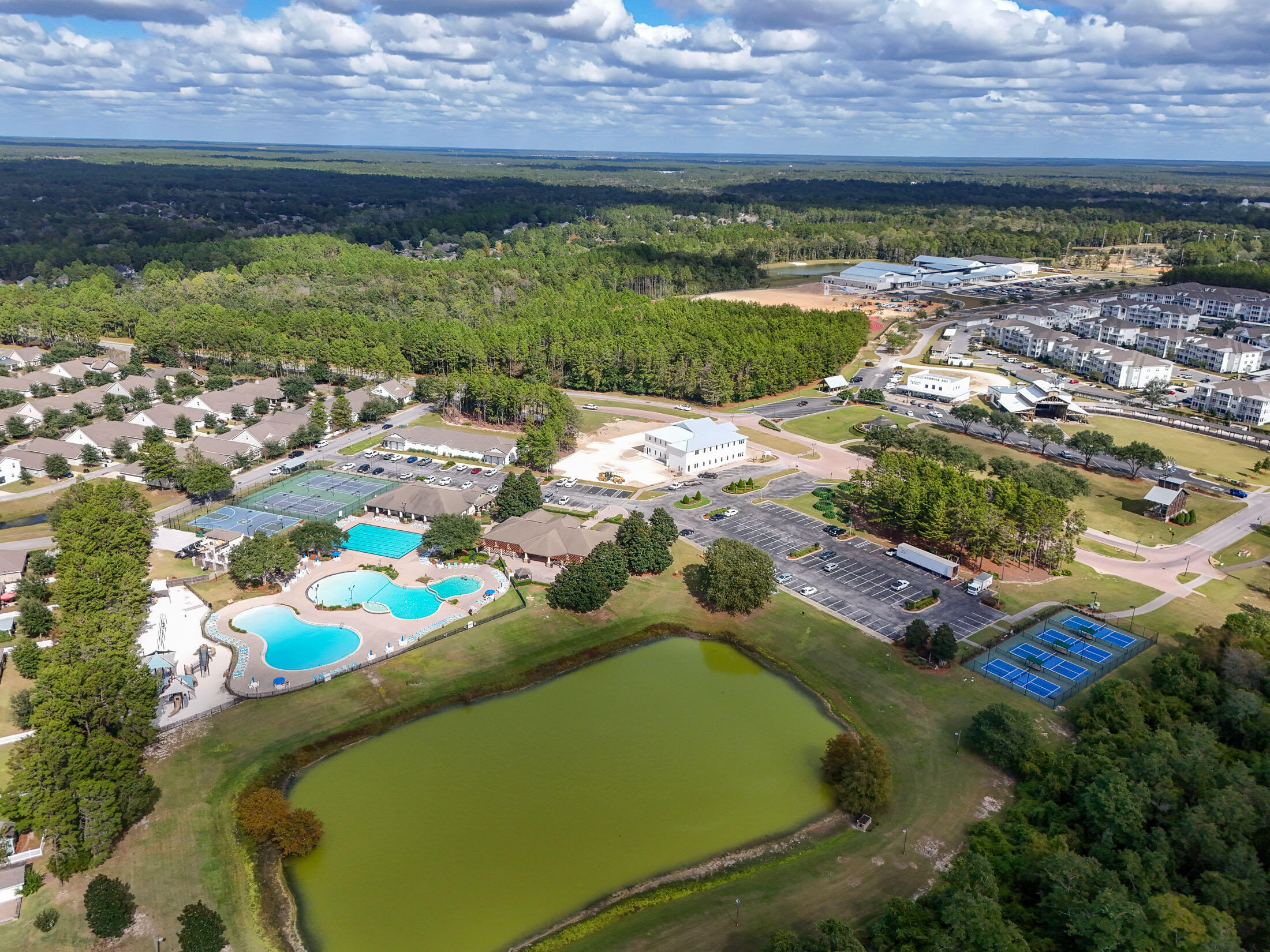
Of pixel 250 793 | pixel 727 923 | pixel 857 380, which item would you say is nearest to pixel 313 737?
pixel 250 793

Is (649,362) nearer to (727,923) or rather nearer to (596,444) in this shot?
(596,444)

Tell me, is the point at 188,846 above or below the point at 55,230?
below

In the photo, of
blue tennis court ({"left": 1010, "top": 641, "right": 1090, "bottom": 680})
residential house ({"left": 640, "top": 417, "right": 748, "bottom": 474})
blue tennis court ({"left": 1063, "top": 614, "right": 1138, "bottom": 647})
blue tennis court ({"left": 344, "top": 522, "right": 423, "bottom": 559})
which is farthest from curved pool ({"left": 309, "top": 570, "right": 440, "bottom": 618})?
blue tennis court ({"left": 1063, "top": 614, "right": 1138, "bottom": 647})

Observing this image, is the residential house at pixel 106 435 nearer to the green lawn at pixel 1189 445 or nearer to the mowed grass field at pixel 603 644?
the mowed grass field at pixel 603 644

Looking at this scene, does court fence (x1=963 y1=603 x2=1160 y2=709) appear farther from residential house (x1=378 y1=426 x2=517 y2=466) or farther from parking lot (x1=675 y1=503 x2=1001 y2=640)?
residential house (x1=378 y1=426 x2=517 y2=466)

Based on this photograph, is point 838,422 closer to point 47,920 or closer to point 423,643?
point 423,643

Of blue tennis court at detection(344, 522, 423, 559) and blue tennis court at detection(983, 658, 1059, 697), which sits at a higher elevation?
blue tennis court at detection(983, 658, 1059, 697)

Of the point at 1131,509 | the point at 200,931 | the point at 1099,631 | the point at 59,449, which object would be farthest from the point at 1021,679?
the point at 59,449
